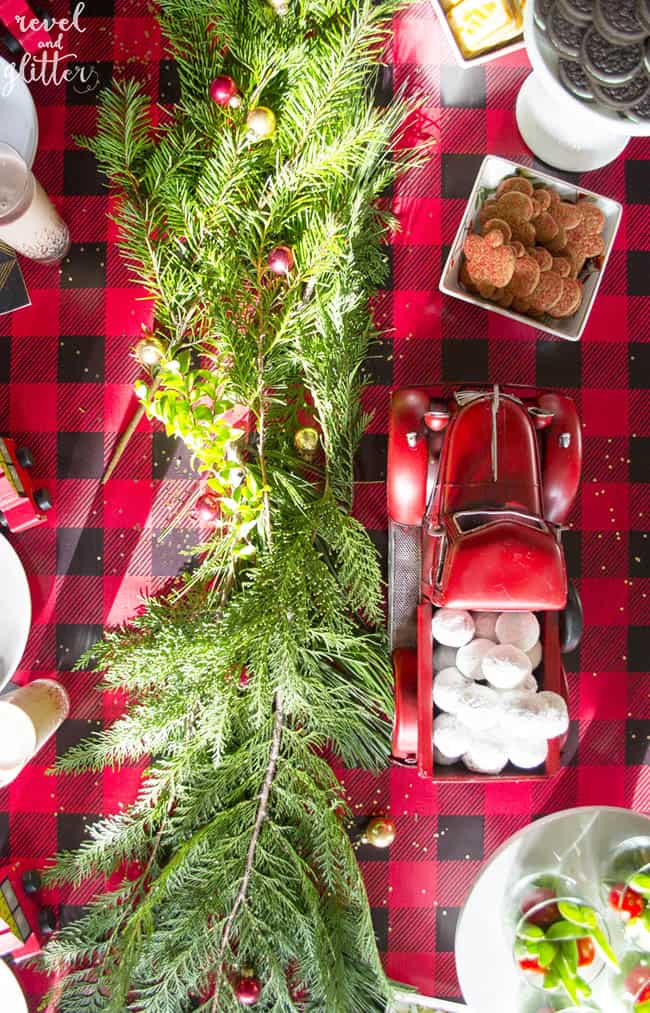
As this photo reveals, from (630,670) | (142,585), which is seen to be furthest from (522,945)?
(142,585)

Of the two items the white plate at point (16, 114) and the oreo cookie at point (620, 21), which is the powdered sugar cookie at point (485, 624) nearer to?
the oreo cookie at point (620, 21)

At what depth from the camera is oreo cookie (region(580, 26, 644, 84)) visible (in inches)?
45.7

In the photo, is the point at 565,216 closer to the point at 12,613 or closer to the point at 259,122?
the point at 259,122

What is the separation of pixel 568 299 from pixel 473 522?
0.51 meters

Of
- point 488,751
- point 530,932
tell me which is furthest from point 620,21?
point 530,932

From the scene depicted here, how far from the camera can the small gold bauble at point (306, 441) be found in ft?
4.84

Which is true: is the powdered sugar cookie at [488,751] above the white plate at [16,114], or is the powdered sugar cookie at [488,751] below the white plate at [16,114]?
below

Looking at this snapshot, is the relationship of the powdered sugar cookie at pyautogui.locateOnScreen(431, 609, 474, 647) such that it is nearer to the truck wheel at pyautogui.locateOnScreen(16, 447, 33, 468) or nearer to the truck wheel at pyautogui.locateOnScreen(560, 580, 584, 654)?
the truck wheel at pyautogui.locateOnScreen(560, 580, 584, 654)

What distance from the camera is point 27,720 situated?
4.57 ft

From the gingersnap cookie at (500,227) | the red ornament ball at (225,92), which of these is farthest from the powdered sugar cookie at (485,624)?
the red ornament ball at (225,92)

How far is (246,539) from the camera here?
144 centimetres

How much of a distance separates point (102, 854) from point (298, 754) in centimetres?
42

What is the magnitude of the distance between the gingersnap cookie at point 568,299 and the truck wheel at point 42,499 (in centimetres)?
103

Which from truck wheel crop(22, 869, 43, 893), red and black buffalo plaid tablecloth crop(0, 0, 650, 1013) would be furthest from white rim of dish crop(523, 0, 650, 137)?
truck wheel crop(22, 869, 43, 893)
